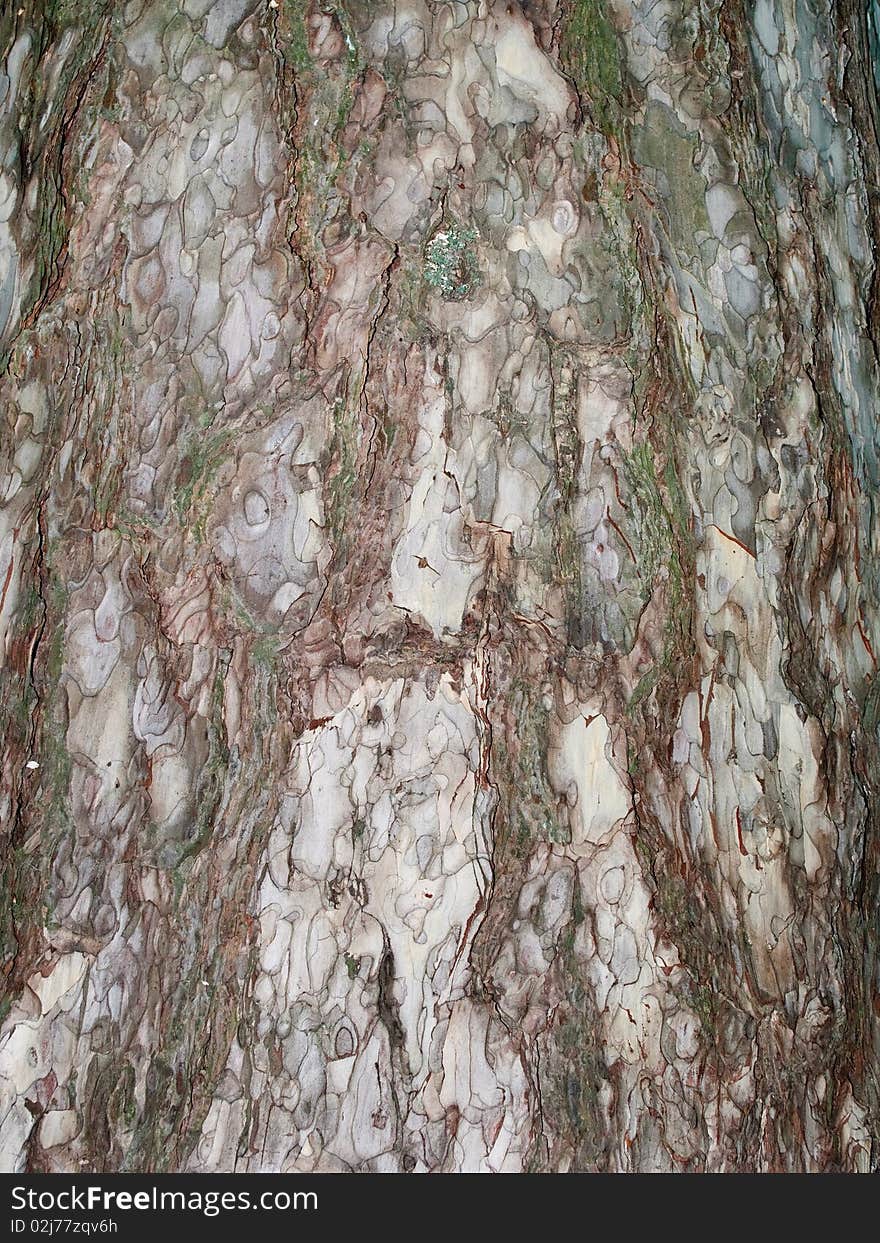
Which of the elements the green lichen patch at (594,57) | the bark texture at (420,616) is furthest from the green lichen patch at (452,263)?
the green lichen patch at (594,57)

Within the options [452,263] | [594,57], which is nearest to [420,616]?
[452,263]

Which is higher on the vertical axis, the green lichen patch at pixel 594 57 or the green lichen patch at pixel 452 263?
the green lichen patch at pixel 594 57

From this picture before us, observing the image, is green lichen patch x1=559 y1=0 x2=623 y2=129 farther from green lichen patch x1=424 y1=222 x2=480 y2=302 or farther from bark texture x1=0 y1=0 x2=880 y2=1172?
green lichen patch x1=424 y1=222 x2=480 y2=302

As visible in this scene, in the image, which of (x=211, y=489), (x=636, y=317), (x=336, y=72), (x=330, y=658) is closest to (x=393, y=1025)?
(x=330, y=658)

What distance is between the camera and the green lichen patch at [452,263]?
84 centimetres

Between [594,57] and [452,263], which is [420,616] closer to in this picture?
[452,263]

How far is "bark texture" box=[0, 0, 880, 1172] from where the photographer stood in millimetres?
800

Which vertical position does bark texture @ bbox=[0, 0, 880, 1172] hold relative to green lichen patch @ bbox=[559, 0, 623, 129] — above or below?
below

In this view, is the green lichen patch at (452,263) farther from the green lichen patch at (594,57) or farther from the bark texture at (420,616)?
the green lichen patch at (594,57)

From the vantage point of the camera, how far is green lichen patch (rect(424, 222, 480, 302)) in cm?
84

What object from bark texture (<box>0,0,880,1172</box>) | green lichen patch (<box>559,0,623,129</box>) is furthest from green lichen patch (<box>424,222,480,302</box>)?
green lichen patch (<box>559,0,623,129</box>)

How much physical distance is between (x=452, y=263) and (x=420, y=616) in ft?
0.80

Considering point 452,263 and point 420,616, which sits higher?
point 452,263

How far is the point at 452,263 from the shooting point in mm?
840
